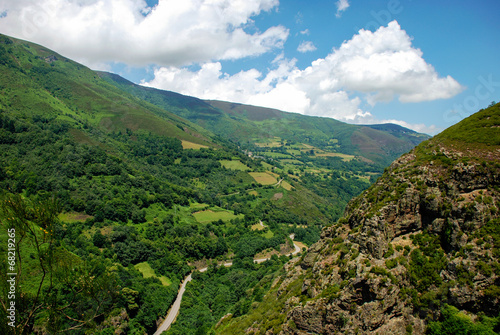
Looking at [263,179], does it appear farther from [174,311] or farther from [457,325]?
[457,325]

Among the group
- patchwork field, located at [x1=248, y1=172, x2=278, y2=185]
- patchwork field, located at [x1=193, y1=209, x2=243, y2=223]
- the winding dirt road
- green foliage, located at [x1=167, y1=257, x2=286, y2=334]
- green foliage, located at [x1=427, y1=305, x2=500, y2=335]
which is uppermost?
green foliage, located at [x1=427, y1=305, x2=500, y2=335]

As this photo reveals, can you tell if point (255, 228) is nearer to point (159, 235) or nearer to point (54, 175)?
point (159, 235)

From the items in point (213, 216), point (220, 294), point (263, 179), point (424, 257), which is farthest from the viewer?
point (263, 179)

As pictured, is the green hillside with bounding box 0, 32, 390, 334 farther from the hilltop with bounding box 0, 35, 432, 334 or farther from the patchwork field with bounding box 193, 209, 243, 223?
the patchwork field with bounding box 193, 209, 243, 223

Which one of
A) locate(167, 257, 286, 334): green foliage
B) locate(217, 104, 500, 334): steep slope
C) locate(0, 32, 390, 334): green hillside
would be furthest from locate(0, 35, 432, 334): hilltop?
locate(217, 104, 500, 334): steep slope

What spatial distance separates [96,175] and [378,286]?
110758 millimetres

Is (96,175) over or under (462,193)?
under

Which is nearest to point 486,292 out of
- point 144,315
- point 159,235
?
point 144,315

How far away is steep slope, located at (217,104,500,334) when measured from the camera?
20828mm

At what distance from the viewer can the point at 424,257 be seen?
79.9 feet

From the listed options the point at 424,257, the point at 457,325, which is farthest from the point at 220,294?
the point at 457,325

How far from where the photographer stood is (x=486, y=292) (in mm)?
19750

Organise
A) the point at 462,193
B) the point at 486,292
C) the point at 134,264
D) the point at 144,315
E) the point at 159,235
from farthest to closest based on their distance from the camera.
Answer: the point at 159,235 < the point at 134,264 < the point at 144,315 < the point at 462,193 < the point at 486,292

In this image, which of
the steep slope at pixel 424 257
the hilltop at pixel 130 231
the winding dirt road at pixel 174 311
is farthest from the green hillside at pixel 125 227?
the steep slope at pixel 424 257
